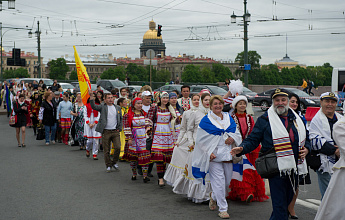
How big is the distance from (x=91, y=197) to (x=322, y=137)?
12.3 ft

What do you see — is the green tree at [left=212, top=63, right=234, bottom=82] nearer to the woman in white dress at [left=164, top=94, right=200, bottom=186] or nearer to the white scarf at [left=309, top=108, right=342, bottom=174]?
the woman in white dress at [left=164, top=94, right=200, bottom=186]

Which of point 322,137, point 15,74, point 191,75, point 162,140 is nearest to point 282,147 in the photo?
point 322,137

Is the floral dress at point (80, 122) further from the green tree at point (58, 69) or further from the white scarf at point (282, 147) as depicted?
the green tree at point (58, 69)

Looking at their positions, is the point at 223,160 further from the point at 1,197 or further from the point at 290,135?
the point at 1,197

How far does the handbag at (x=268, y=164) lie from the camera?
16.6 feet

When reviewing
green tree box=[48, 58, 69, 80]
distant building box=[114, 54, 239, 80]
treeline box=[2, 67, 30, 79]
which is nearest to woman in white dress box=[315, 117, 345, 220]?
green tree box=[48, 58, 69, 80]

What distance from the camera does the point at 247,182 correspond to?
264 inches

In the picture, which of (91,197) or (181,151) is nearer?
(91,197)

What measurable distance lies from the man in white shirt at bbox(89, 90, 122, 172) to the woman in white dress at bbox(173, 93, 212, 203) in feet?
9.11

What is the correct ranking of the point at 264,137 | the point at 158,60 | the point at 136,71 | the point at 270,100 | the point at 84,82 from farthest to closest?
the point at 158,60
the point at 136,71
the point at 270,100
the point at 84,82
the point at 264,137

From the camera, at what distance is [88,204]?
6.89m

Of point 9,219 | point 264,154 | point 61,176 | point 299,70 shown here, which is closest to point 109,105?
point 61,176

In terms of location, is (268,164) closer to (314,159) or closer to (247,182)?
(314,159)

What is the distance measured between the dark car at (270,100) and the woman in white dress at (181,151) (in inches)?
780
